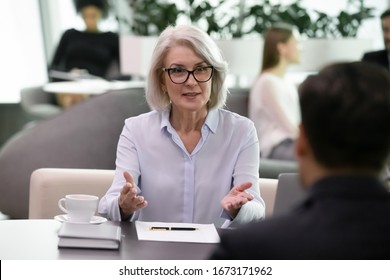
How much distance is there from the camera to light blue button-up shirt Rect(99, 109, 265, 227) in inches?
90.2

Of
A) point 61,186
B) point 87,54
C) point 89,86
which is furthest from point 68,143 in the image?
point 87,54

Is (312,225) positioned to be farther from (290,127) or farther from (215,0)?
(215,0)

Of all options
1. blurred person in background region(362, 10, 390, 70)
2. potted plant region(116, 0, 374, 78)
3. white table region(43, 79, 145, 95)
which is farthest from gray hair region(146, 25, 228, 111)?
white table region(43, 79, 145, 95)

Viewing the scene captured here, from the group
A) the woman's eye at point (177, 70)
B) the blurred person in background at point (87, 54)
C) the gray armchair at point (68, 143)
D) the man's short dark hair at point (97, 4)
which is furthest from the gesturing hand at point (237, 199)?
the man's short dark hair at point (97, 4)

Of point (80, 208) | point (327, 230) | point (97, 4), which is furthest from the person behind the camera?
point (97, 4)

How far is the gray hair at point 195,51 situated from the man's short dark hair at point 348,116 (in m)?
1.16

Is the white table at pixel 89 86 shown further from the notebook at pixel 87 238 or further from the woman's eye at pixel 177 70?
the notebook at pixel 87 238

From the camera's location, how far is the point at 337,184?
3.55 feet

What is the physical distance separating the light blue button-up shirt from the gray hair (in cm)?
4

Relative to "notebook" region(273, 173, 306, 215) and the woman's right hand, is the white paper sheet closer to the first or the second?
the woman's right hand

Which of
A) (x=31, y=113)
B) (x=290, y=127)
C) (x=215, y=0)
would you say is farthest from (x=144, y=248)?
(x=31, y=113)

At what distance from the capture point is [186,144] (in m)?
2.30

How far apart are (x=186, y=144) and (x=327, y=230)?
126 cm

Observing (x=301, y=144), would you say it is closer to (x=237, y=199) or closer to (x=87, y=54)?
(x=237, y=199)
